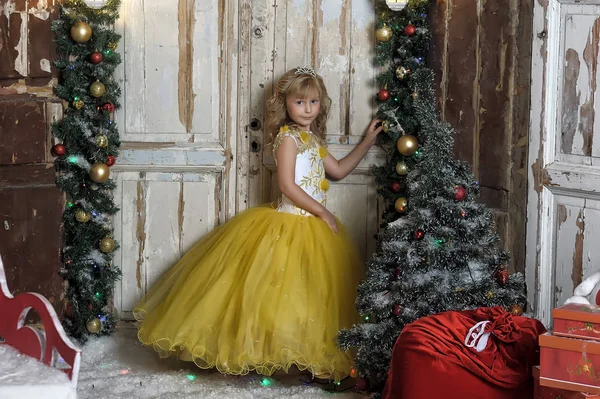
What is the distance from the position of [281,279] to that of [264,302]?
6.0 inches

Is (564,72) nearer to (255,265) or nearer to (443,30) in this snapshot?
(443,30)

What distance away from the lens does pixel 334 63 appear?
4629 millimetres

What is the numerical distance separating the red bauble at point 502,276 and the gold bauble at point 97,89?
2296mm

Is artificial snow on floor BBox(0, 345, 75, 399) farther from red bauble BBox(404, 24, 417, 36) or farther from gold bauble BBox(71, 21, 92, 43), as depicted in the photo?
red bauble BBox(404, 24, 417, 36)

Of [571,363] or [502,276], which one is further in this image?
[502,276]

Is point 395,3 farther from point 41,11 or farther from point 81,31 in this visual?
point 41,11

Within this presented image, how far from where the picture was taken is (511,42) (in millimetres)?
3867

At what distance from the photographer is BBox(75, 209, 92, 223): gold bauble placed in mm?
4586

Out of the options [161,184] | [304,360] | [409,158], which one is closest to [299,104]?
[409,158]

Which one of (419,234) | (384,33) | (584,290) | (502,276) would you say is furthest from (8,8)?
(584,290)

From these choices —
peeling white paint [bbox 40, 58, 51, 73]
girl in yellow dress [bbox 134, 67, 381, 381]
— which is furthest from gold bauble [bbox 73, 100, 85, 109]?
girl in yellow dress [bbox 134, 67, 381, 381]

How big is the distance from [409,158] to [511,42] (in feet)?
2.55

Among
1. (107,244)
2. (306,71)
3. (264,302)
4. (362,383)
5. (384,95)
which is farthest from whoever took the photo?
(107,244)

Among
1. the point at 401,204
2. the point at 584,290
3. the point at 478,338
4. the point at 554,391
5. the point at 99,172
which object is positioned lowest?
the point at 554,391
